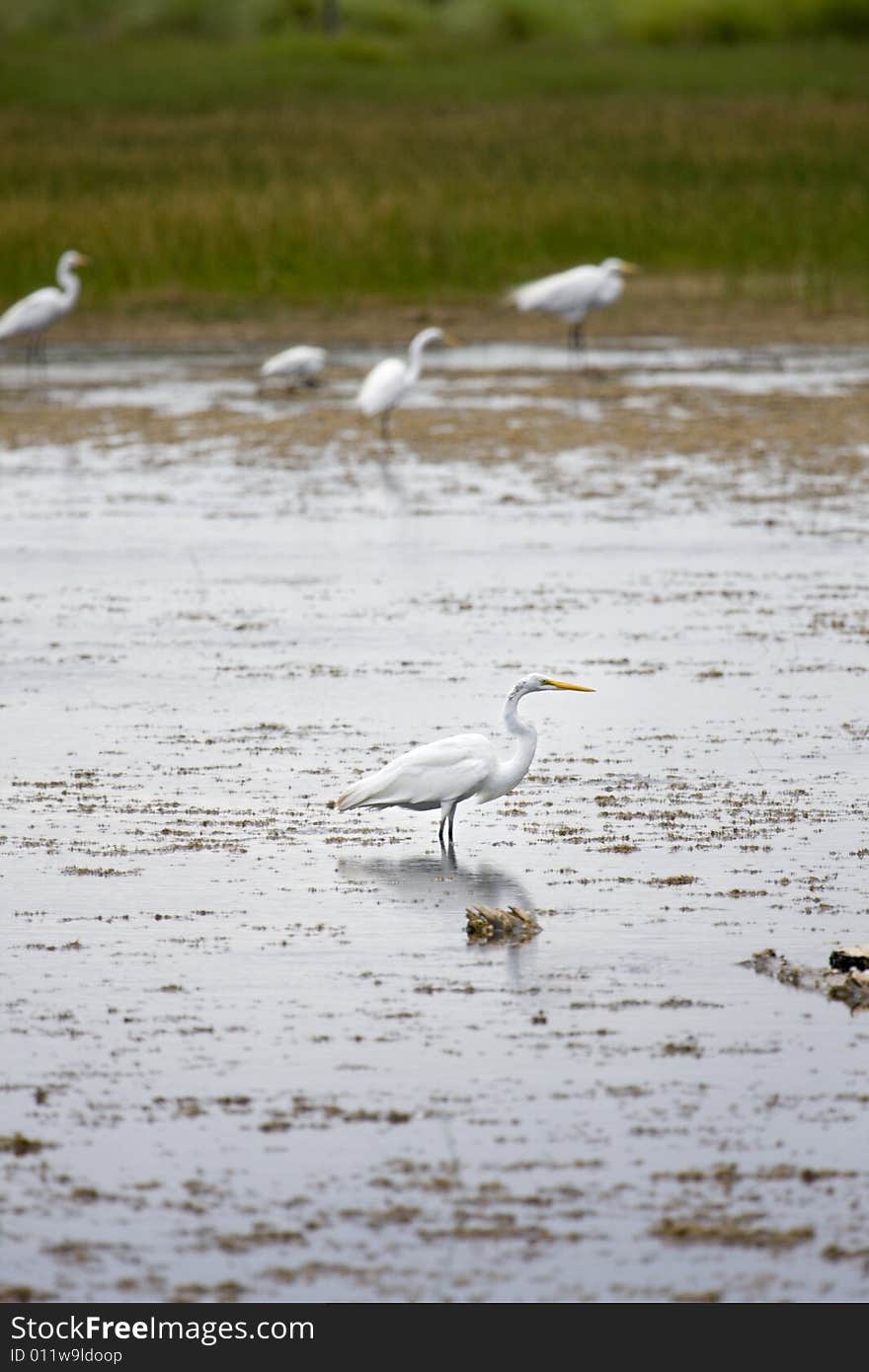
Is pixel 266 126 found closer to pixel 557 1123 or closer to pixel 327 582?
pixel 327 582

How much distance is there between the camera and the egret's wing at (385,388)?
2167 cm

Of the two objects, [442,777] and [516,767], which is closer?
[442,777]

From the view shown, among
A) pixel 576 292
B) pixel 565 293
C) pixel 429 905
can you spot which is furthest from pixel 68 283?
pixel 429 905

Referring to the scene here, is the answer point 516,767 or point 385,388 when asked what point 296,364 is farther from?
point 516,767

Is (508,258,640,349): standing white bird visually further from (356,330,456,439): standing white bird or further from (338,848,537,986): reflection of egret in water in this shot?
(338,848,537,986): reflection of egret in water

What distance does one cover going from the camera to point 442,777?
902 cm

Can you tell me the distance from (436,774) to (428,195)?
96.2ft

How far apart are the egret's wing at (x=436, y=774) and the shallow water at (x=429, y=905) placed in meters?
0.27

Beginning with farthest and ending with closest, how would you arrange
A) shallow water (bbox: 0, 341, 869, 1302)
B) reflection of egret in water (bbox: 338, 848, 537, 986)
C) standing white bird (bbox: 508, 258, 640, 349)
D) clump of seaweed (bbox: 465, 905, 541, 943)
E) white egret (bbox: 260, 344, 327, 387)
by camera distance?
1. standing white bird (bbox: 508, 258, 640, 349)
2. white egret (bbox: 260, 344, 327, 387)
3. reflection of egret in water (bbox: 338, 848, 537, 986)
4. clump of seaweed (bbox: 465, 905, 541, 943)
5. shallow water (bbox: 0, 341, 869, 1302)

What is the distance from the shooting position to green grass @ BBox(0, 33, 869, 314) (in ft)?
114

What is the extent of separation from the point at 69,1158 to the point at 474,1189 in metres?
1.04

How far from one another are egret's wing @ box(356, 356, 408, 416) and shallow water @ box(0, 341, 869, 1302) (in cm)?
305

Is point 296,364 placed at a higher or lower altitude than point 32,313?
lower

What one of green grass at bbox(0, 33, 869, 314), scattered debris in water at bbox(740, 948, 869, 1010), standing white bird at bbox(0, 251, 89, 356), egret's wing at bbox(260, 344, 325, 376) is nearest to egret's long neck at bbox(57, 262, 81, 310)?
standing white bird at bbox(0, 251, 89, 356)
